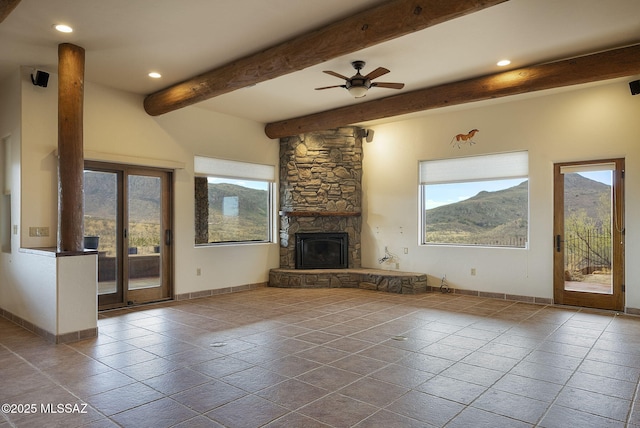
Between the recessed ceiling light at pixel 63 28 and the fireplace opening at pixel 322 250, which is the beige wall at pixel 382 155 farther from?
the recessed ceiling light at pixel 63 28

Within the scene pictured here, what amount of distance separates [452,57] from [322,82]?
5.62ft

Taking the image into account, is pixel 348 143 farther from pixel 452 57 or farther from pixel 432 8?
pixel 432 8

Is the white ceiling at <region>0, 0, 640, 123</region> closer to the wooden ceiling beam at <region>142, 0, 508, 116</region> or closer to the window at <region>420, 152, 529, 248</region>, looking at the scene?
the wooden ceiling beam at <region>142, 0, 508, 116</region>

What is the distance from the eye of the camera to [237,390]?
9.98ft

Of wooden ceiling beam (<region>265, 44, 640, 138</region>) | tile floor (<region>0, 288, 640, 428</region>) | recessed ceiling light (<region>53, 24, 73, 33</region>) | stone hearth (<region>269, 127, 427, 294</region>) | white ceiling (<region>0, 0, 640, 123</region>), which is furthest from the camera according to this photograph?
stone hearth (<region>269, 127, 427, 294</region>)

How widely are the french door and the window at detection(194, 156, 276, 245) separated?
605 millimetres

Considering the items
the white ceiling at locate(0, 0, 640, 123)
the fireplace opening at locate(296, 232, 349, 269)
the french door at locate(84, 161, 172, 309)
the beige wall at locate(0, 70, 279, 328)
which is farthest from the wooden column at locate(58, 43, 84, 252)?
the fireplace opening at locate(296, 232, 349, 269)

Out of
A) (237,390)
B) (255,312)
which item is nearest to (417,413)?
(237,390)

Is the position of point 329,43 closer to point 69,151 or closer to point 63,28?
point 63,28

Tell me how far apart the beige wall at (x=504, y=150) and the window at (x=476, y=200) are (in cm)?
18

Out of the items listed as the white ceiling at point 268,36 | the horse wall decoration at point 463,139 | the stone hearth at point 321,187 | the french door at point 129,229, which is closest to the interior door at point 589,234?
the horse wall decoration at point 463,139

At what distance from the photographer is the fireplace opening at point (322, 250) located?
26.0 feet

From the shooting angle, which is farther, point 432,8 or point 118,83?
point 118,83

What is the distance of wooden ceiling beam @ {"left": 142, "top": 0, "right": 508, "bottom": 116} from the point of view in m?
3.27
